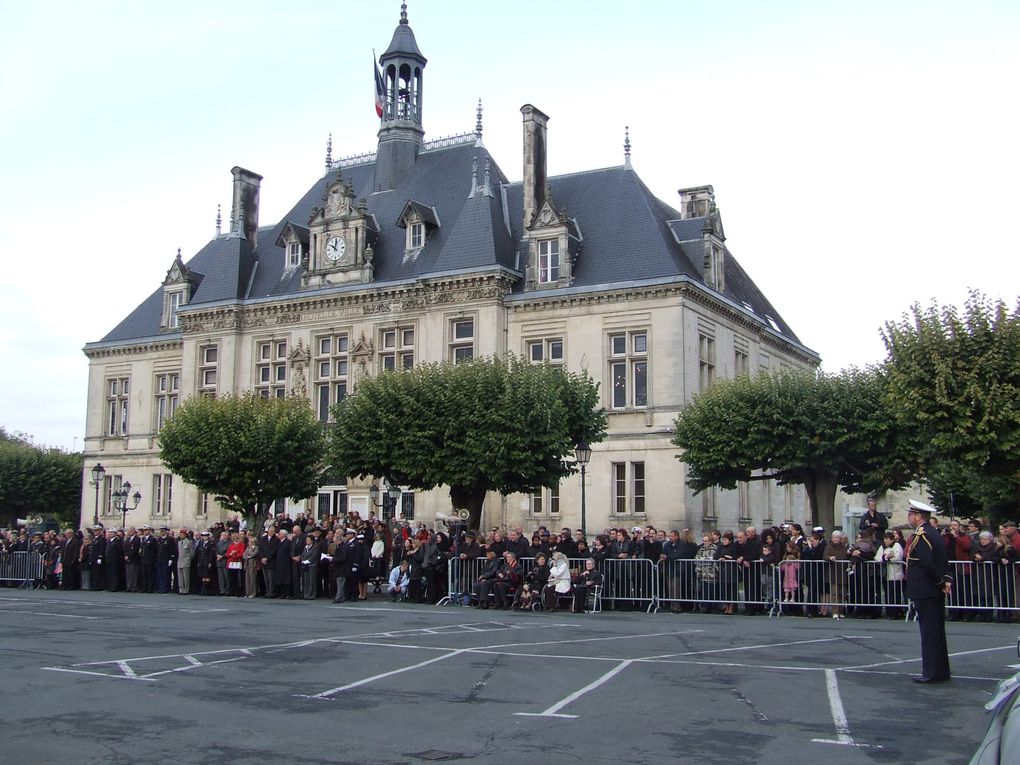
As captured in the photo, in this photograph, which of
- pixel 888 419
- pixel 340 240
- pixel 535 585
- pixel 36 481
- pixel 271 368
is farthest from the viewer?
pixel 36 481

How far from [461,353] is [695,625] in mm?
24507

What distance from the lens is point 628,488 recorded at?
133ft

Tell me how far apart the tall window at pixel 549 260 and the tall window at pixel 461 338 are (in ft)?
10.5

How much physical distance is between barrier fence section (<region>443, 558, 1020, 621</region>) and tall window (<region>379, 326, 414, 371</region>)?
764 inches

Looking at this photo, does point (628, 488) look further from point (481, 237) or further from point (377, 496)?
point (481, 237)

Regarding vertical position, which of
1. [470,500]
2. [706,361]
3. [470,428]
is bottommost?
[470,500]

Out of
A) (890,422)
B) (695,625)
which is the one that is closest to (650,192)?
(890,422)

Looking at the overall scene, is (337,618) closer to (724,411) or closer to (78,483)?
(724,411)

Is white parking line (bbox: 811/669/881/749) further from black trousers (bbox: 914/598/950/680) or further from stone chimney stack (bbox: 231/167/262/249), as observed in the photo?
stone chimney stack (bbox: 231/167/262/249)

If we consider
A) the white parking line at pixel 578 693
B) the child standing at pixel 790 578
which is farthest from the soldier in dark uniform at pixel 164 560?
the white parking line at pixel 578 693

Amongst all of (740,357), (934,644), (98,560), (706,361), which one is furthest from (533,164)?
(934,644)

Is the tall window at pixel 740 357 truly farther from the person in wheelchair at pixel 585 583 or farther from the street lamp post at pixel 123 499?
the street lamp post at pixel 123 499

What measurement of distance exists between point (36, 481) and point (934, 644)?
5820 centimetres

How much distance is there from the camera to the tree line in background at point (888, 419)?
26562 millimetres
